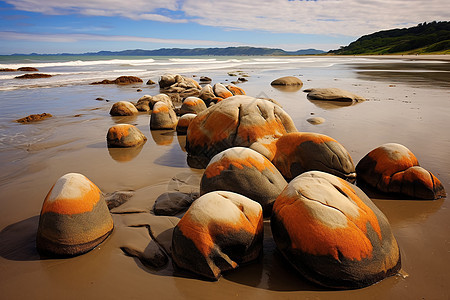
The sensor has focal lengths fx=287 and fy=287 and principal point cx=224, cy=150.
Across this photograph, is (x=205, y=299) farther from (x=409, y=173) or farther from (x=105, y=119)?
(x=105, y=119)

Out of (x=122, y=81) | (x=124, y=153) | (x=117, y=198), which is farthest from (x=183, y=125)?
(x=122, y=81)

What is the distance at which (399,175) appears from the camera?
4.23m

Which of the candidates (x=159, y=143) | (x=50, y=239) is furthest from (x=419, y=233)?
(x=159, y=143)

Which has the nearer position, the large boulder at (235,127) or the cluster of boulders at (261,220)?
the cluster of boulders at (261,220)

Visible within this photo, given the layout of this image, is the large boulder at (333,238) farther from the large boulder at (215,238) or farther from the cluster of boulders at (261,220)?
the large boulder at (215,238)

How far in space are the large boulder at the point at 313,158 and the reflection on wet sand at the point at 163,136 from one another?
334 centimetres

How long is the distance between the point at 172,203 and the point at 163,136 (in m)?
4.03

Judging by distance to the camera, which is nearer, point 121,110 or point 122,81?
point 121,110

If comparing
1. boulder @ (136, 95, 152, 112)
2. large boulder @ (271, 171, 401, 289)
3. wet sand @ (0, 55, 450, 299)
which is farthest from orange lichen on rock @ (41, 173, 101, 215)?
boulder @ (136, 95, 152, 112)

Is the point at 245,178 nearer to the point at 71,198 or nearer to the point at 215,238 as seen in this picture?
the point at 215,238

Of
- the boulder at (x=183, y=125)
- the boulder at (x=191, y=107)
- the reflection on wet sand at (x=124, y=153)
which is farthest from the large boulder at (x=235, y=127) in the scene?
the boulder at (x=191, y=107)

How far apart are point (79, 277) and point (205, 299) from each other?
125 cm

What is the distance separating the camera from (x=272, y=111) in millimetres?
5758

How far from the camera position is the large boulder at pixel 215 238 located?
2.67 metres
